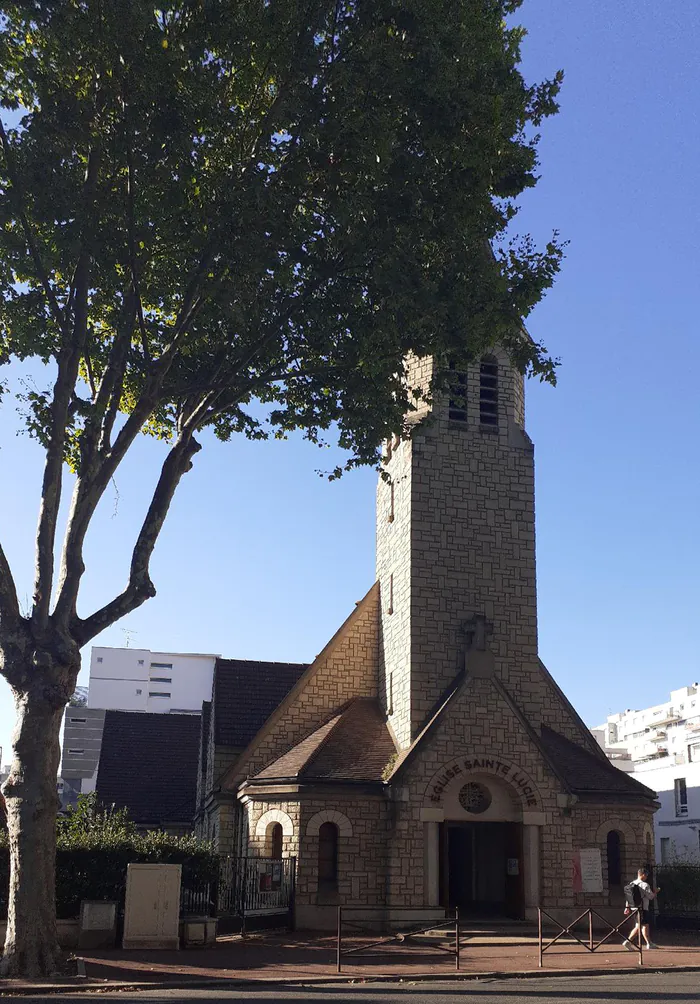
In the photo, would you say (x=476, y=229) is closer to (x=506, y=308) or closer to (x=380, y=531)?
(x=506, y=308)

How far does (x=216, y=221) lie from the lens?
17906 millimetres

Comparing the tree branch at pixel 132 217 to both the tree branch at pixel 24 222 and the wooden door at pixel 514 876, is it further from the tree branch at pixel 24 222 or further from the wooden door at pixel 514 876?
the wooden door at pixel 514 876

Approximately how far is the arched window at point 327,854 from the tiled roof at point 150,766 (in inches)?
499

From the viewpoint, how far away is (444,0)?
17875mm

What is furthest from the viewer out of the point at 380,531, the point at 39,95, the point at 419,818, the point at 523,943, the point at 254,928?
the point at 380,531

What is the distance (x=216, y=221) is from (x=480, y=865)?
20.7 metres

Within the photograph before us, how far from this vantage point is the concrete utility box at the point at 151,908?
65.6 ft

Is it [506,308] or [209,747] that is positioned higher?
[506,308]

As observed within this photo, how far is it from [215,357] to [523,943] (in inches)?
575

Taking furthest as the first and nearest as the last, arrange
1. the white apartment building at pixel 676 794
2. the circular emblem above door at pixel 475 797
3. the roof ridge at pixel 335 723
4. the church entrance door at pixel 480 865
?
the white apartment building at pixel 676 794, the roof ridge at pixel 335 723, the church entrance door at pixel 480 865, the circular emblem above door at pixel 475 797

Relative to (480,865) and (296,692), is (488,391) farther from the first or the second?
(480,865)

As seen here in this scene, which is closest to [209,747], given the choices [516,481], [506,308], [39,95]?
[516,481]

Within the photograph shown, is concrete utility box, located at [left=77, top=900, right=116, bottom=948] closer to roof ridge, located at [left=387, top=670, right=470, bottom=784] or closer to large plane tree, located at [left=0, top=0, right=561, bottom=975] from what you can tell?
large plane tree, located at [left=0, top=0, right=561, bottom=975]

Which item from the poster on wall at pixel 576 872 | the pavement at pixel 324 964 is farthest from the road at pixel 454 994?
the poster on wall at pixel 576 872
